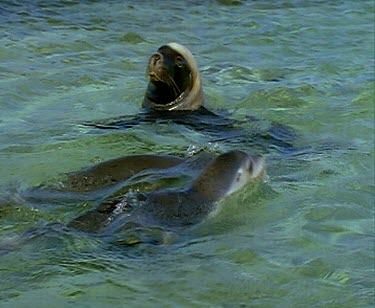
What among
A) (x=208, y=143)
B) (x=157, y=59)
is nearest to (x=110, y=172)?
(x=208, y=143)

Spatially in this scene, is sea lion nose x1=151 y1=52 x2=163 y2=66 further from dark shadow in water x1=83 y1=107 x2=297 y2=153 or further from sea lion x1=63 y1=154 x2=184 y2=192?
sea lion x1=63 y1=154 x2=184 y2=192

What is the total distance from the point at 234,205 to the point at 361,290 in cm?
100

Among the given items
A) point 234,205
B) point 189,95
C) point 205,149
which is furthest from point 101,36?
point 234,205

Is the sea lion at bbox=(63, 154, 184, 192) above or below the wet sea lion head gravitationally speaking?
below

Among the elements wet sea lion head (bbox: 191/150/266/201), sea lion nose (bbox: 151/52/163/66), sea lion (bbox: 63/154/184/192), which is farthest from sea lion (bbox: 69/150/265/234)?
sea lion nose (bbox: 151/52/163/66)

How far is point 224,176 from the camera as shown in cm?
551

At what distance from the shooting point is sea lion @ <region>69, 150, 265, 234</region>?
16.4 ft

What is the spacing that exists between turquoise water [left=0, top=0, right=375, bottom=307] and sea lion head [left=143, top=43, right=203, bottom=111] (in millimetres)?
272

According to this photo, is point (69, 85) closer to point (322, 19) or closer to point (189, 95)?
point (189, 95)

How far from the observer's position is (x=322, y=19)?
12.6 meters

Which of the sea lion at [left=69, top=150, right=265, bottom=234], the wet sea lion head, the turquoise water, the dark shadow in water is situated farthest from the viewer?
the dark shadow in water

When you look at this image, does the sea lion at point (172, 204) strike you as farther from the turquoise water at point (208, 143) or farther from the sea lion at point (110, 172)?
the sea lion at point (110, 172)

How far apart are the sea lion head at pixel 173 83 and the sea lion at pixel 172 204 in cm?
262

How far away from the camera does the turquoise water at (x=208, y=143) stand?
184 inches
